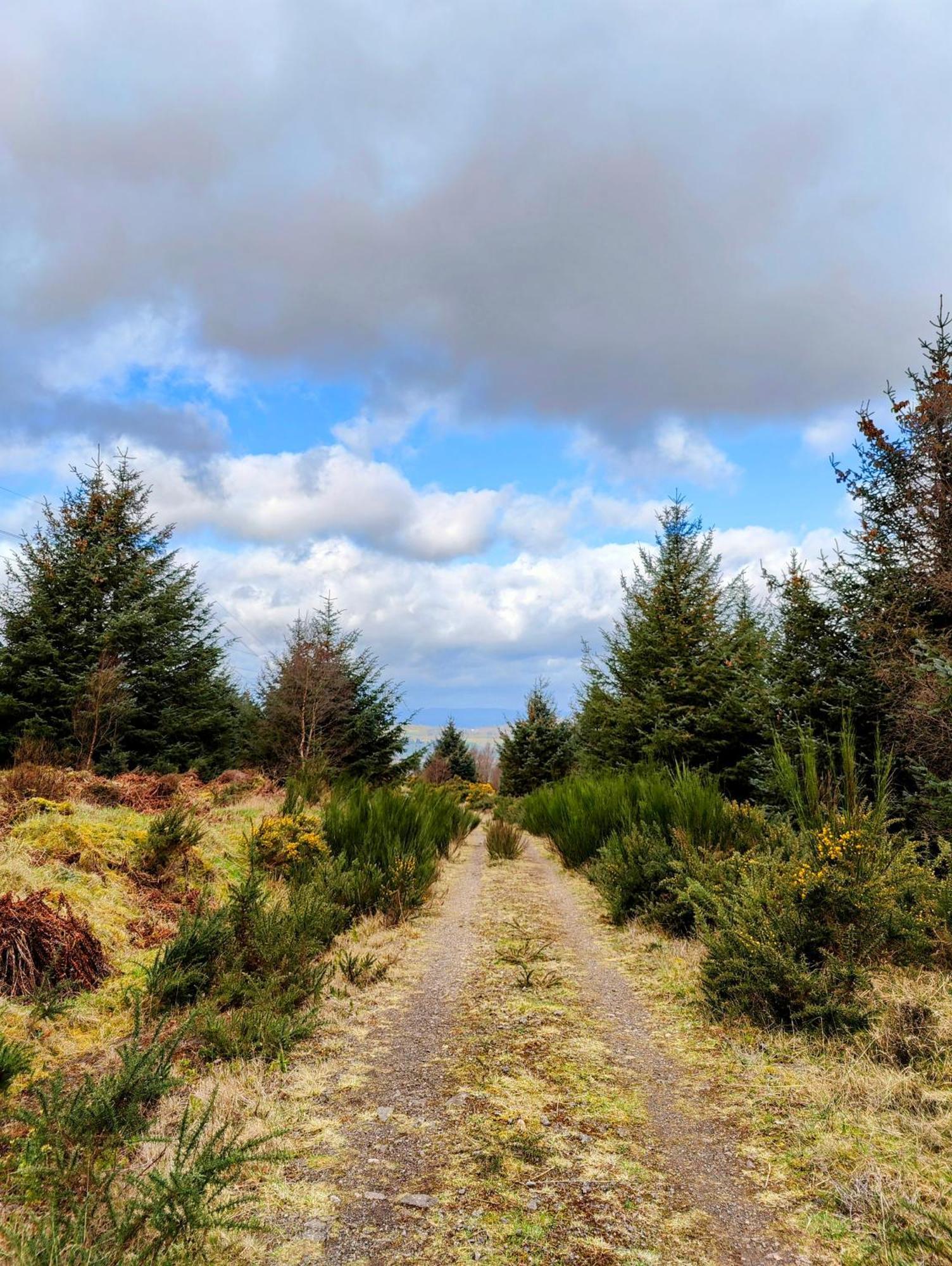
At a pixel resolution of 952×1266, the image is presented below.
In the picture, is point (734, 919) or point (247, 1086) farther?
point (734, 919)

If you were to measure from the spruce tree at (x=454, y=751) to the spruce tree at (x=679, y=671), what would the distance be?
19.4 meters

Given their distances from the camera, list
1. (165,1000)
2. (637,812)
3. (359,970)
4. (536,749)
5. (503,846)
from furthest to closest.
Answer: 1. (536,749)
2. (503,846)
3. (637,812)
4. (359,970)
5. (165,1000)

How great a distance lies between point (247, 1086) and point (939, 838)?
543cm

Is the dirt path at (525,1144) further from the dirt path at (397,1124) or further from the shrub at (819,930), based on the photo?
the shrub at (819,930)

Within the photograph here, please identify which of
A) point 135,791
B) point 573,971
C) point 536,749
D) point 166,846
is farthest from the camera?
point 536,749

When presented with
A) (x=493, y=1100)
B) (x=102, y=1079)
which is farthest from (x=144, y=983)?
(x=493, y=1100)

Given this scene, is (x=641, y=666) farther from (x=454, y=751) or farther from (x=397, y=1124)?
(x=454, y=751)

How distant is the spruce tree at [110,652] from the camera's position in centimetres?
1381

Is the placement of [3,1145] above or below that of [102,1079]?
below

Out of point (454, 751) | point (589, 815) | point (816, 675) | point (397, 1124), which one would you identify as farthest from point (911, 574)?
point (454, 751)

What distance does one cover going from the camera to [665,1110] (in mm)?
3146

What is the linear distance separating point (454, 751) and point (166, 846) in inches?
1180

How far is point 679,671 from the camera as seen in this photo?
1377 cm

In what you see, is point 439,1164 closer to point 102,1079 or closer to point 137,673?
point 102,1079
